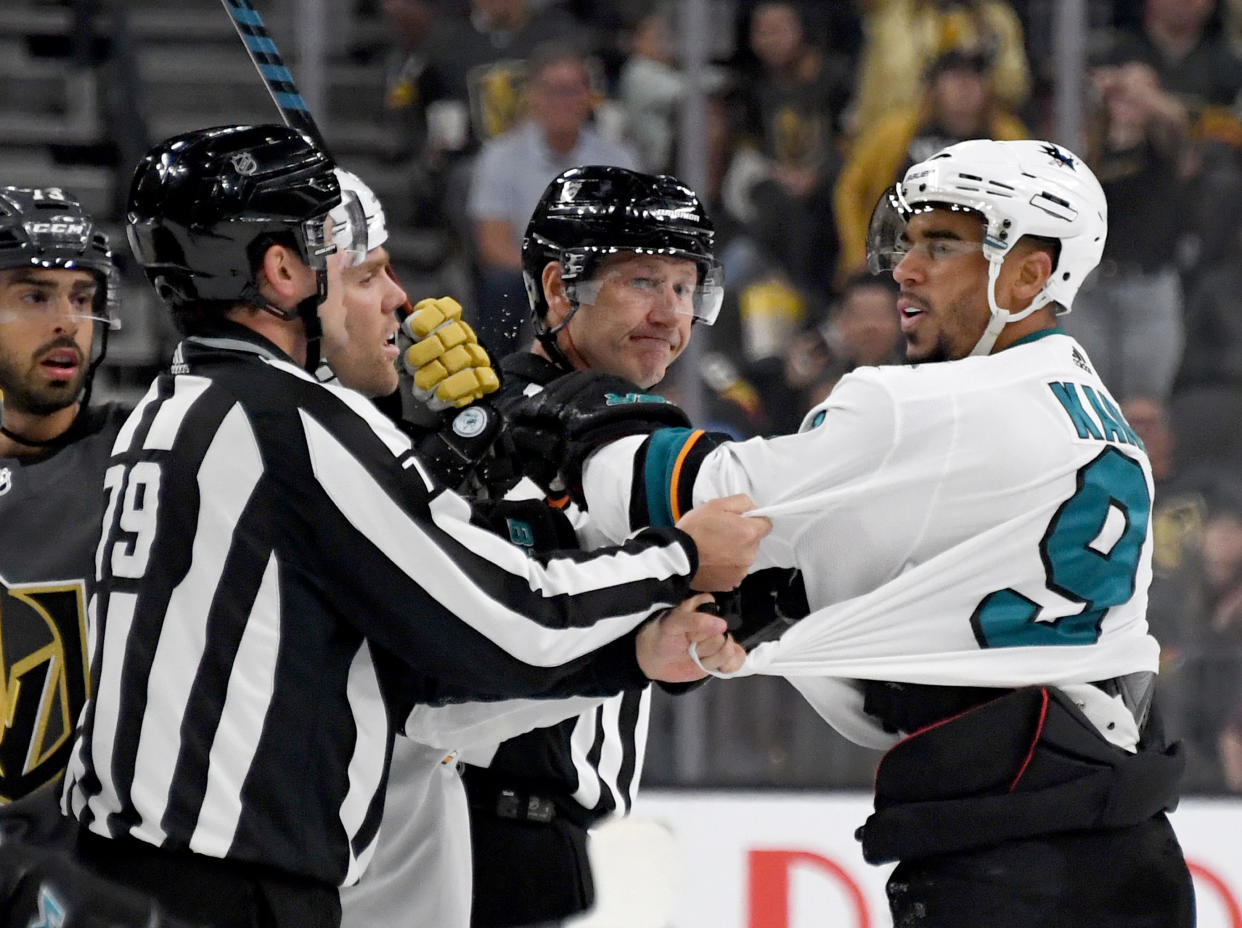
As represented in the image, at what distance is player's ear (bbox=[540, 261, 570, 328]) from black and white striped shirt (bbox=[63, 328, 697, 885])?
2.55 feet

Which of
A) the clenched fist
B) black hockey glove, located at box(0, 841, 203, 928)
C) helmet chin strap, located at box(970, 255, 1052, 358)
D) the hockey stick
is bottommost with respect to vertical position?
black hockey glove, located at box(0, 841, 203, 928)

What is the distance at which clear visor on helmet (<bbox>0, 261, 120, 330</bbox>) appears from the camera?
11.2ft

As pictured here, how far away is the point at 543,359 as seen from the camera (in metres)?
3.28

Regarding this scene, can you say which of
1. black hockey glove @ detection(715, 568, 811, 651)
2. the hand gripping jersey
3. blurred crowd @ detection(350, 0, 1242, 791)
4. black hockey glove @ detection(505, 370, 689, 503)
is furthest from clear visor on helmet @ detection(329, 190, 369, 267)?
blurred crowd @ detection(350, 0, 1242, 791)

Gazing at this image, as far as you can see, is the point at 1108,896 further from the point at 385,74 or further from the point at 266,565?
the point at 385,74

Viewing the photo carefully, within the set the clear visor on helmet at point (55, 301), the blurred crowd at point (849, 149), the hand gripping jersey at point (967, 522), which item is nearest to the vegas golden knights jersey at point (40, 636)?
the clear visor on helmet at point (55, 301)

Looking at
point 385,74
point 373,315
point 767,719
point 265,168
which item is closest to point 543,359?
point 373,315

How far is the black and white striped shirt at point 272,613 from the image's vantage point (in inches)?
95.6

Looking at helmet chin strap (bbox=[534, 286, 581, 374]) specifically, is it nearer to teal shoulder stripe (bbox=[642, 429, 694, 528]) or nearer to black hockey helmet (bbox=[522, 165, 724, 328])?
black hockey helmet (bbox=[522, 165, 724, 328])

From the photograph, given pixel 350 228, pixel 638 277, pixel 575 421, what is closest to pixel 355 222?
pixel 350 228

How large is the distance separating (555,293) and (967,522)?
95 centimetres

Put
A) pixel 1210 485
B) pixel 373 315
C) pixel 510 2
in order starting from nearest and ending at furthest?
1. pixel 373 315
2. pixel 1210 485
3. pixel 510 2

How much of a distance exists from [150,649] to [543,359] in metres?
1.05

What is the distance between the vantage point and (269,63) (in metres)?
3.41
